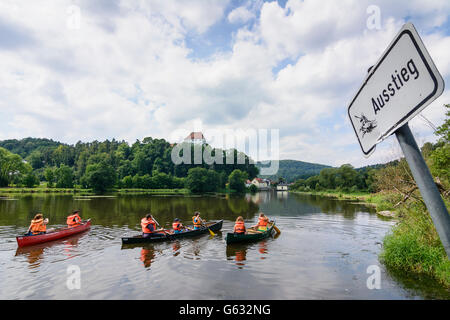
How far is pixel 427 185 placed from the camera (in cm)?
153

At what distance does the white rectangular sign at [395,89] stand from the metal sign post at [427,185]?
104 millimetres

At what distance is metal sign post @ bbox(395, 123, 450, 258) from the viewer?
152cm

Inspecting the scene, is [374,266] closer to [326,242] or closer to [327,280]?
[327,280]

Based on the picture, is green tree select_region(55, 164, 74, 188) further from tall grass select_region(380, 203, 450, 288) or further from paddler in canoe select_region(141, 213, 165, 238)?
tall grass select_region(380, 203, 450, 288)

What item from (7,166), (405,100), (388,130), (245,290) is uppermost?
(7,166)

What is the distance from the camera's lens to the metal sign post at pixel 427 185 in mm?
1521

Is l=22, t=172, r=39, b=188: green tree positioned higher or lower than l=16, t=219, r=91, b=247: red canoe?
higher

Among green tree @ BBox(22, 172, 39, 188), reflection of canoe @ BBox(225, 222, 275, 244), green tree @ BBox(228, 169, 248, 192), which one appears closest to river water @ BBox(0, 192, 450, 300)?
reflection of canoe @ BBox(225, 222, 275, 244)

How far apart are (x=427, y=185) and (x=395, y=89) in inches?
24.1

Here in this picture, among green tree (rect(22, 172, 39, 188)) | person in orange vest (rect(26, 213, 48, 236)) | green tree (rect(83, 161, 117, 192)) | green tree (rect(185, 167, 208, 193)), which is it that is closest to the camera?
person in orange vest (rect(26, 213, 48, 236))

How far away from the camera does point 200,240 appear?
58.2ft
